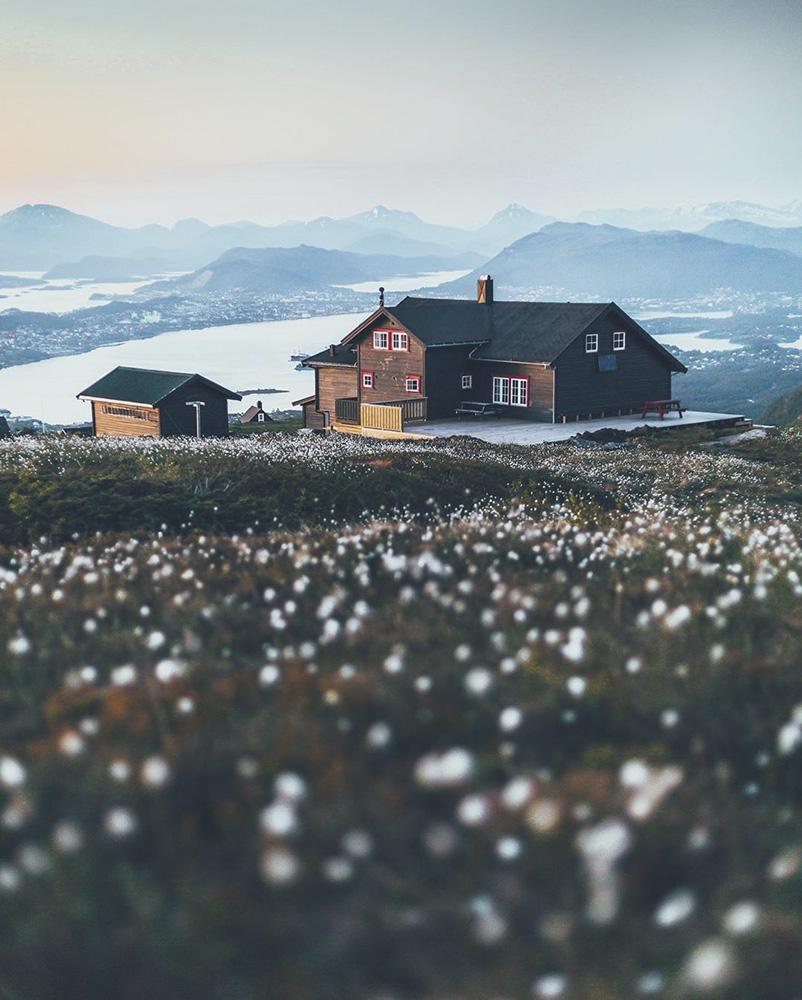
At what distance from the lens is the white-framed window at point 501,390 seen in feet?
183

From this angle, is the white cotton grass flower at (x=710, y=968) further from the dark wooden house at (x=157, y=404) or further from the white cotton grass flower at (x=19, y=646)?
the dark wooden house at (x=157, y=404)

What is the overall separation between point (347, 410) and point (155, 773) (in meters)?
54.1

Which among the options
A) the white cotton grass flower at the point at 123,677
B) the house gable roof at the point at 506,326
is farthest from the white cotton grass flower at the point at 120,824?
the house gable roof at the point at 506,326

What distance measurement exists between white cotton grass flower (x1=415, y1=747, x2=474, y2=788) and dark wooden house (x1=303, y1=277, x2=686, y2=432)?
4764cm

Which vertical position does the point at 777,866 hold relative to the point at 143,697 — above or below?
below

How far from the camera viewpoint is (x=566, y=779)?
5305 millimetres

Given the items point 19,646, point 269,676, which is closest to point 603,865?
point 269,676

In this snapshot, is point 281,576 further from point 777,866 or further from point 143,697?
point 777,866

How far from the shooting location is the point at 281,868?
15.4 feet

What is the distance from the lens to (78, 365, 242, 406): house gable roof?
57.9m

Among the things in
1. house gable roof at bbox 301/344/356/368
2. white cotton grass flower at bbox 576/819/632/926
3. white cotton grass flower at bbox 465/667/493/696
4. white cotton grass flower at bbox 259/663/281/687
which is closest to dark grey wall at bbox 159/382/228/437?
house gable roof at bbox 301/344/356/368

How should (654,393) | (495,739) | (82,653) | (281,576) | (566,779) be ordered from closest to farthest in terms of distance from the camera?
(566,779), (495,739), (82,653), (281,576), (654,393)

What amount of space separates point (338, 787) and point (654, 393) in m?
56.2

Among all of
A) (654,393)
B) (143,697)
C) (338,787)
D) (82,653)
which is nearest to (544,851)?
(338,787)
